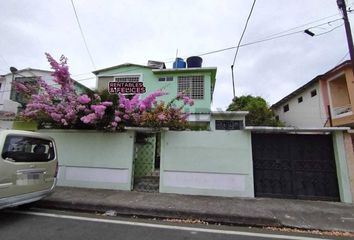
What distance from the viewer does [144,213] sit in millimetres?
4902

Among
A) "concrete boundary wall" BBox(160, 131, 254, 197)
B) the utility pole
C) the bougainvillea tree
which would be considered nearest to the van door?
the bougainvillea tree

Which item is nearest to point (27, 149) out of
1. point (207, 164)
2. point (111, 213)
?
point (111, 213)

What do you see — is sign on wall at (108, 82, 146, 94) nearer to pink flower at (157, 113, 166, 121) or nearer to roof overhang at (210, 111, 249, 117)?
pink flower at (157, 113, 166, 121)

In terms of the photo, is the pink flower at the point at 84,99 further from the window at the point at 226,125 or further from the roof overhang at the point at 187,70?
the window at the point at 226,125

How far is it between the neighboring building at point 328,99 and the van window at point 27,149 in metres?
14.8

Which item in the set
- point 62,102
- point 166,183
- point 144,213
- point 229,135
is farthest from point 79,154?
point 229,135

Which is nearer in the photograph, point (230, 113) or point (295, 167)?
point (295, 167)

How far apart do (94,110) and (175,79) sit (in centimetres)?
725

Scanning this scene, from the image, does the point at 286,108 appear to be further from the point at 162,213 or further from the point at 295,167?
the point at 162,213

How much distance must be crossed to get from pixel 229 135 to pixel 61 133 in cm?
585

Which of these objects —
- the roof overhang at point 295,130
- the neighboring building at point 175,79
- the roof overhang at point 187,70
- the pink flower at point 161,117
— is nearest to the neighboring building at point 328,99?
the roof overhang at point 187,70

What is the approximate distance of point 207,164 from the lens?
6641mm

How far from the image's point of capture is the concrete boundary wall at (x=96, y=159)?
7043 millimetres

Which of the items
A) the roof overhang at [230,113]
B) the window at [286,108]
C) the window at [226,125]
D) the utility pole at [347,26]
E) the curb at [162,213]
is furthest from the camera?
the window at [286,108]
